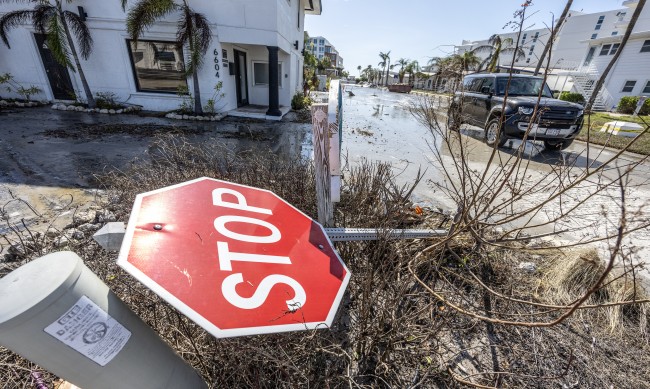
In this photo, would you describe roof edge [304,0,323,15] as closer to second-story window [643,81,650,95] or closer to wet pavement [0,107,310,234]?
wet pavement [0,107,310,234]

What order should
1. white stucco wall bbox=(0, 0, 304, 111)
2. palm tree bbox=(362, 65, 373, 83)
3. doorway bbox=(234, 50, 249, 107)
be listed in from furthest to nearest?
palm tree bbox=(362, 65, 373, 83), doorway bbox=(234, 50, 249, 107), white stucco wall bbox=(0, 0, 304, 111)

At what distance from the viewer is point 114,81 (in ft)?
34.3

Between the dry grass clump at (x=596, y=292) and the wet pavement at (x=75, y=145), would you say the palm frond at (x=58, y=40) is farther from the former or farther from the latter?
the dry grass clump at (x=596, y=292)

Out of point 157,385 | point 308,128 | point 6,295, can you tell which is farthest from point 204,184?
point 308,128

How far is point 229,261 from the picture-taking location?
102cm

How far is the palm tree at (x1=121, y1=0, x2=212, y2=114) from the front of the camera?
8.47 m

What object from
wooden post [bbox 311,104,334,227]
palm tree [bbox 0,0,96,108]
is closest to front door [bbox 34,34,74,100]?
palm tree [bbox 0,0,96,108]

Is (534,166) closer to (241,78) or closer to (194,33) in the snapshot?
(194,33)

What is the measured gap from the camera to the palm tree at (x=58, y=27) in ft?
29.3

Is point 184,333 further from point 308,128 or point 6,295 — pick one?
point 308,128

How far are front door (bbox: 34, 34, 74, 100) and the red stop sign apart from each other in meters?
13.9

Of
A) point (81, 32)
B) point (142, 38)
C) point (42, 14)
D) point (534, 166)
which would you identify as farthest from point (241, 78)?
point (534, 166)

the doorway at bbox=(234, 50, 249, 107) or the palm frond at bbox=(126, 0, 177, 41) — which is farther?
the doorway at bbox=(234, 50, 249, 107)

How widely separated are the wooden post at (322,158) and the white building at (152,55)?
30.3ft
